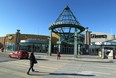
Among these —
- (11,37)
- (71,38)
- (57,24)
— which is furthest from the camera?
(11,37)

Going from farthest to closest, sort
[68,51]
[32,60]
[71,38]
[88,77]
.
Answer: [68,51], [71,38], [32,60], [88,77]

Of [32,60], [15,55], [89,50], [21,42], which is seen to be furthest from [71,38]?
[32,60]

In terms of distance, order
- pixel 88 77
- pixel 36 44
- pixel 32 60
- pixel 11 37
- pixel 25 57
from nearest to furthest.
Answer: pixel 88 77 → pixel 32 60 → pixel 25 57 → pixel 36 44 → pixel 11 37

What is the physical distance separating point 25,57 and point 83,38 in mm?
54412

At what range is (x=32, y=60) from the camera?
614 inches

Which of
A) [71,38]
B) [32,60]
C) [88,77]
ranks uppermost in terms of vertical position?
[71,38]

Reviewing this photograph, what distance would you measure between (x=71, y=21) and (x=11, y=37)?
46.5 meters

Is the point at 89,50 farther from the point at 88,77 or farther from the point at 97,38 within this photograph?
the point at 88,77

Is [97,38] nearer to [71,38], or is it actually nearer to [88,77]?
[71,38]

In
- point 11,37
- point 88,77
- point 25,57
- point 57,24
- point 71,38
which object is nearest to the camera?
point 88,77

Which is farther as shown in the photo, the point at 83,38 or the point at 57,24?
the point at 83,38

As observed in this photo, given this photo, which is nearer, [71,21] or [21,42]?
[71,21]

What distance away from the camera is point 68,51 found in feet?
274

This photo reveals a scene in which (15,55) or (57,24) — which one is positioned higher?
(57,24)
